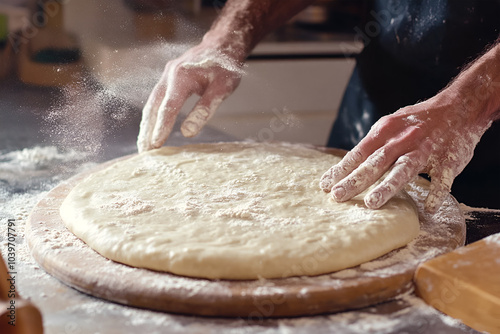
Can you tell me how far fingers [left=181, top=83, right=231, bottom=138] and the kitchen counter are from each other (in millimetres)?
353

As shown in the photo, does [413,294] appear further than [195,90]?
No

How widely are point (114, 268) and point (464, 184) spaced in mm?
1057

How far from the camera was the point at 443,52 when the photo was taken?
1.64 metres

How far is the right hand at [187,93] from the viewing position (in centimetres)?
154

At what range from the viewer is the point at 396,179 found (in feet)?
3.78

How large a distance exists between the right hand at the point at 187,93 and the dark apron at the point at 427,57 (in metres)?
0.51

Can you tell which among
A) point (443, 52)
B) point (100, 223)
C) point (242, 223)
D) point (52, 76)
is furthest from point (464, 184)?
point (52, 76)

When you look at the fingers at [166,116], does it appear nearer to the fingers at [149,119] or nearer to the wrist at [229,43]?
the fingers at [149,119]

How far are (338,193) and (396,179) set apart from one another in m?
0.12

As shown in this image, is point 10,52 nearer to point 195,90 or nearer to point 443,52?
point 195,90

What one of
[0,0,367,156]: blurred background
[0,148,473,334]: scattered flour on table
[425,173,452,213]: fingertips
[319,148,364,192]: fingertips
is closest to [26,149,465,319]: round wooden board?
[0,148,473,334]: scattered flour on table

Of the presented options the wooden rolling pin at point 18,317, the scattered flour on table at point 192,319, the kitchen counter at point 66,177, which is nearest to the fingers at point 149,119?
the kitchen counter at point 66,177

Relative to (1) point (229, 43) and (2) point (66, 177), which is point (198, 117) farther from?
(2) point (66, 177)

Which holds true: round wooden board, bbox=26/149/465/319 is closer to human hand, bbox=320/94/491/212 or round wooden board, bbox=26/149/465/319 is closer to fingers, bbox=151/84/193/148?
human hand, bbox=320/94/491/212
